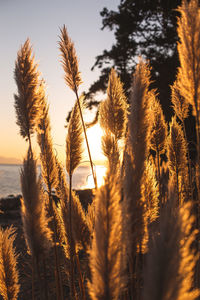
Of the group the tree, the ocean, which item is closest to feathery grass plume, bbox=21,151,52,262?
the ocean

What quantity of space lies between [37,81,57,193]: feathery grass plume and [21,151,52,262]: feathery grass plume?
532 mm

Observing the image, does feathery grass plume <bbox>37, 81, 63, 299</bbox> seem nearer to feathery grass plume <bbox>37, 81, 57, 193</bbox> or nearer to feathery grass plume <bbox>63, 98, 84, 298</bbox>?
feathery grass plume <bbox>37, 81, 57, 193</bbox>

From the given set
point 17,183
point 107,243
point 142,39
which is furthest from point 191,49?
point 17,183

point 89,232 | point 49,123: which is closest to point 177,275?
point 89,232

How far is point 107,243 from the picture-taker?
84cm

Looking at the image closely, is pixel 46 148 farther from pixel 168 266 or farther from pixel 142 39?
pixel 142 39

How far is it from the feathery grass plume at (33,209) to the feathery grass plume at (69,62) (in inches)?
34.8

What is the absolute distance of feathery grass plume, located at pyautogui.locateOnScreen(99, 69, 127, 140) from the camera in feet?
7.23

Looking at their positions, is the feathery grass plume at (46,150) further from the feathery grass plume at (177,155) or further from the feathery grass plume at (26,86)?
the feathery grass plume at (177,155)

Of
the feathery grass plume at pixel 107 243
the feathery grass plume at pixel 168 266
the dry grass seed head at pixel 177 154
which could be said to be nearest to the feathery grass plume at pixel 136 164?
the feathery grass plume at pixel 107 243

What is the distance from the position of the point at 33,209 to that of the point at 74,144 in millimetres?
637

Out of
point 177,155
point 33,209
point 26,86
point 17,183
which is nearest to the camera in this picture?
point 33,209

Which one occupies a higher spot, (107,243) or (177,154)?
(177,154)

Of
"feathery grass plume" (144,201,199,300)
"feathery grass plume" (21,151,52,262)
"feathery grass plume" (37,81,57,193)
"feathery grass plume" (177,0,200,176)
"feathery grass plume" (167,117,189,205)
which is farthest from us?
"feathery grass plume" (167,117,189,205)
